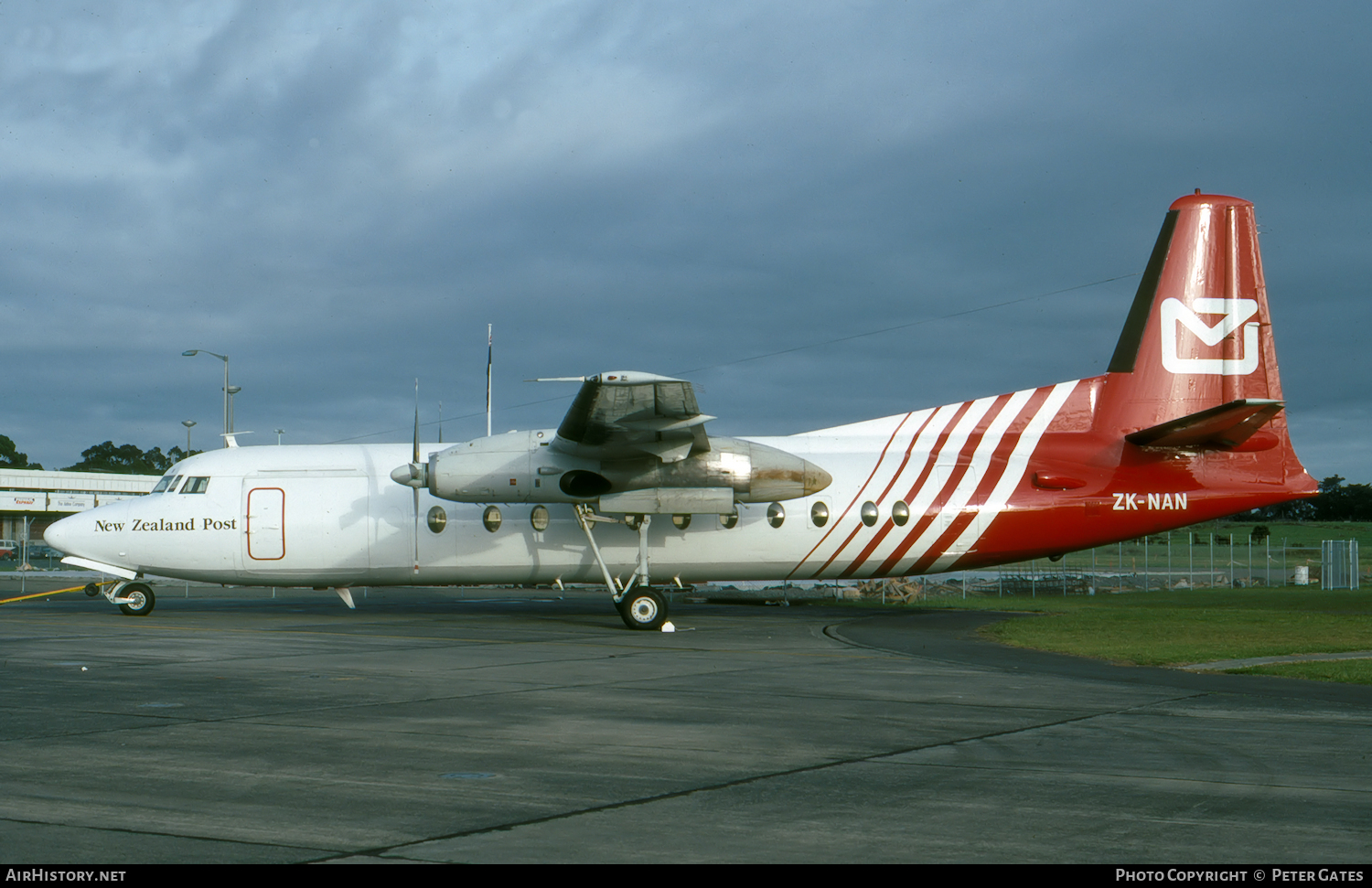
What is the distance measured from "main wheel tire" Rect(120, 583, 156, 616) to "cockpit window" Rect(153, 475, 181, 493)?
1954 millimetres

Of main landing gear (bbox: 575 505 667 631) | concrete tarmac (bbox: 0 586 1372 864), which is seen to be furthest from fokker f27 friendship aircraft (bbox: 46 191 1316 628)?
concrete tarmac (bbox: 0 586 1372 864)

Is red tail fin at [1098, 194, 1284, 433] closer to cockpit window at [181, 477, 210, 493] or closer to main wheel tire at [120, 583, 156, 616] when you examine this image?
cockpit window at [181, 477, 210, 493]

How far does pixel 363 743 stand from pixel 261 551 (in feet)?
47.1

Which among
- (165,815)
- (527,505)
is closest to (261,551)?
(527,505)

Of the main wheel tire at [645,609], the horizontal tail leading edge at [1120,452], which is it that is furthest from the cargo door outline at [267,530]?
the horizontal tail leading edge at [1120,452]

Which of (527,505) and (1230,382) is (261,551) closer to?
(527,505)

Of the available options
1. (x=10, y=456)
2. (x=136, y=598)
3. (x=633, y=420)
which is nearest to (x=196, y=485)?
(x=136, y=598)

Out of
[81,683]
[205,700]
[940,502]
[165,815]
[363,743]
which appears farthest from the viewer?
[940,502]

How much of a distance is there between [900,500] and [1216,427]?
557 cm

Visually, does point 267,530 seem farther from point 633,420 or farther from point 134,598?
point 633,420

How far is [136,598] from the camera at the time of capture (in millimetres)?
22375

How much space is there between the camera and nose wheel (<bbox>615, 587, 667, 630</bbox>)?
19500 millimetres

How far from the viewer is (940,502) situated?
2112cm

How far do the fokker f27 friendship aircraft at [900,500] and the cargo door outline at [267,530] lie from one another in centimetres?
2
